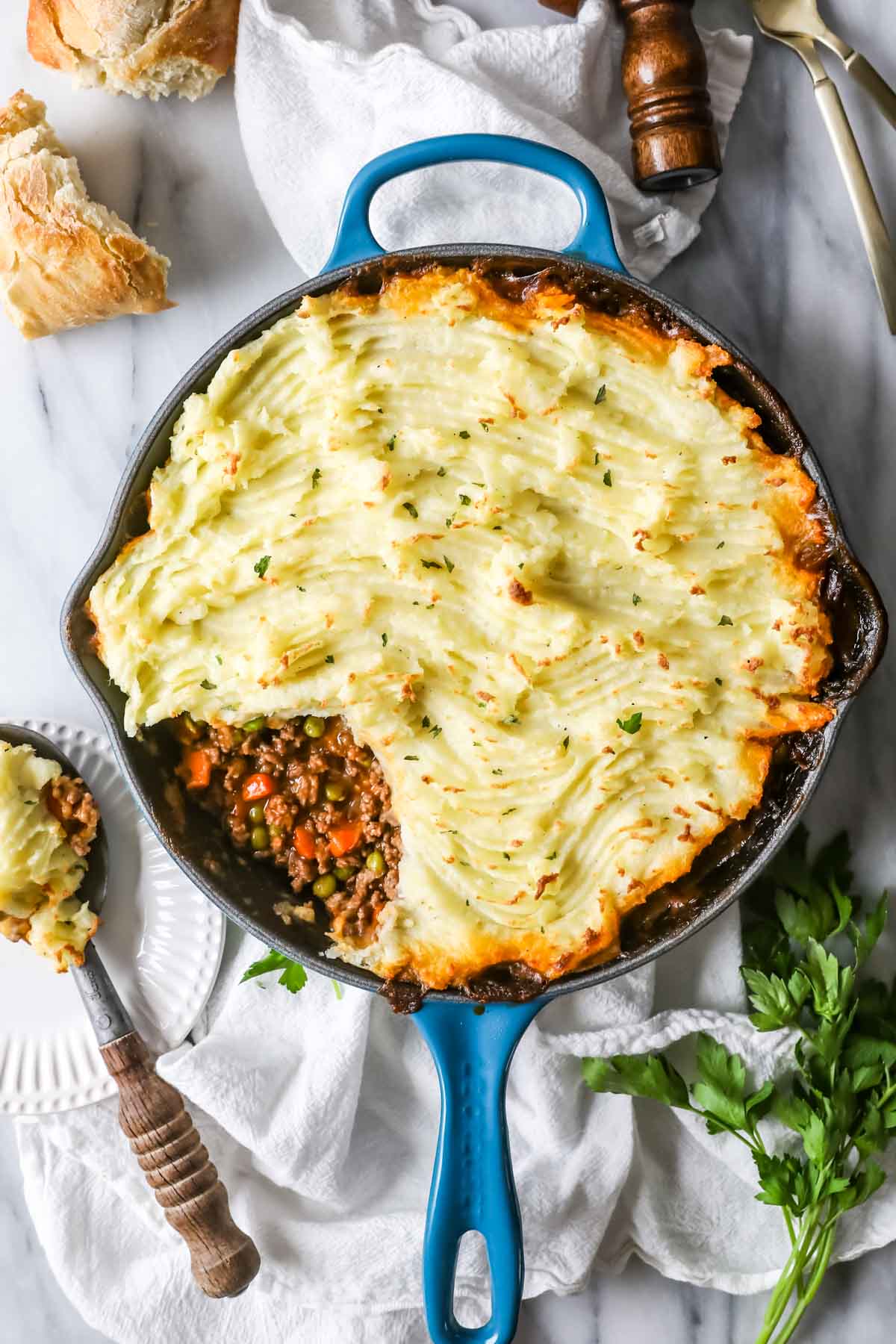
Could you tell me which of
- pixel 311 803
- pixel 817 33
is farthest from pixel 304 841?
pixel 817 33

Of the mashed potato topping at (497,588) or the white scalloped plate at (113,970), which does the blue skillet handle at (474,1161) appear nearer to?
the mashed potato topping at (497,588)

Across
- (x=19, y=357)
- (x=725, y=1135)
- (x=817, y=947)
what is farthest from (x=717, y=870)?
(x=19, y=357)

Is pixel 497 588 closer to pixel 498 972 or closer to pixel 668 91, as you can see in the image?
pixel 498 972

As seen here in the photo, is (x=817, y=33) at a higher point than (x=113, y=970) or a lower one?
higher

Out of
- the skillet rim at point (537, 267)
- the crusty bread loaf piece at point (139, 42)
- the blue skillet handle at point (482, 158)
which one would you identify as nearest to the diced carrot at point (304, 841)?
the skillet rim at point (537, 267)

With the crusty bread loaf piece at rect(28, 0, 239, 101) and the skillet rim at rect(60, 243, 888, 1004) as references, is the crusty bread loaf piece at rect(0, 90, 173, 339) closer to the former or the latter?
the crusty bread loaf piece at rect(28, 0, 239, 101)

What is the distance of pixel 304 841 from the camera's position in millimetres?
3389

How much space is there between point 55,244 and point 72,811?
176 cm

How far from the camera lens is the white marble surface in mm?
3754

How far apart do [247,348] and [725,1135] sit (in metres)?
2.85

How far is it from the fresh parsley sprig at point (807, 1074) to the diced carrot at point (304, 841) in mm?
1133

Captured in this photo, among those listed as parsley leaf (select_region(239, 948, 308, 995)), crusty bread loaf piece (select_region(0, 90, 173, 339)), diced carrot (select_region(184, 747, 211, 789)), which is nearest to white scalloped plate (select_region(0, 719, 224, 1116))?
parsley leaf (select_region(239, 948, 308, 995))

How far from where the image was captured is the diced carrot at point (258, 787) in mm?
3371

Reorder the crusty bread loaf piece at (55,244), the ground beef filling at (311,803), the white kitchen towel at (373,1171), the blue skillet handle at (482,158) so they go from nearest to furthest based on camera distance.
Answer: the blue skillet handle at (482,158)
the ground beef filling at (311,803)
the crusty bread loaf piece at (55,244)
the white kitchen towel at (373,1171)
